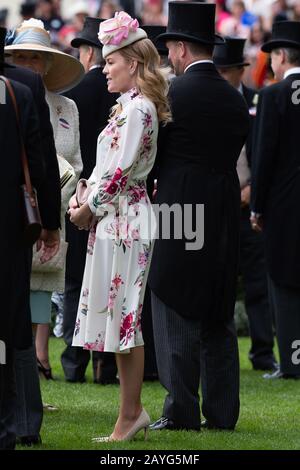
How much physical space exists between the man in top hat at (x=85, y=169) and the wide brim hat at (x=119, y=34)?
289 centimetres

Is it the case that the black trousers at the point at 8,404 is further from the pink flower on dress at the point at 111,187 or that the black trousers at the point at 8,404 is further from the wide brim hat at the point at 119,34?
the wide brim hat at the point at 119,34

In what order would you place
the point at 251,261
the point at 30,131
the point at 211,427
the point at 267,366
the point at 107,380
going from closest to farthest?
the point at 30,131, the point at 211,427, the point at 107,380, the point at 267,366, the point at 251,261

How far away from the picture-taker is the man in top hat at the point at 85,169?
10.0 meters

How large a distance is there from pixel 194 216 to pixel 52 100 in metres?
1.50

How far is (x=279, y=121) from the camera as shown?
33.8ft

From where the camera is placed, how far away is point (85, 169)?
33.0 feet

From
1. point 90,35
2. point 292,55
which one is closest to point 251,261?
point 292,55

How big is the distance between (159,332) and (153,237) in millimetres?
657

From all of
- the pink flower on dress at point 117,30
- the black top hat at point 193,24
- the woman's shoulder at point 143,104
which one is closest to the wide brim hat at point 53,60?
the black top hat at point 193,24

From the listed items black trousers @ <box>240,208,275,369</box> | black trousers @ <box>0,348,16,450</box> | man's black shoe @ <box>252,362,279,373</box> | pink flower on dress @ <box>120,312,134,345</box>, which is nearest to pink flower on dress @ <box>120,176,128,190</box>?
pink flower on dress @ <box>120,312,134,345</box>

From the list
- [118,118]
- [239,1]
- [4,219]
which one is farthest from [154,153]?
[239,1]

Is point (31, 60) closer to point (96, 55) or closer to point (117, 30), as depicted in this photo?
point (117, 30)

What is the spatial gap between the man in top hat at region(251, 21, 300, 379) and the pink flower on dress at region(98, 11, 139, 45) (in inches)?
130
